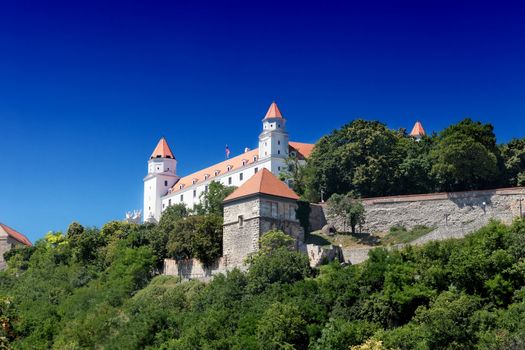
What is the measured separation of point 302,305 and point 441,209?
19617 mm

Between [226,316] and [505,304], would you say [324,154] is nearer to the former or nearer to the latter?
[226,316]

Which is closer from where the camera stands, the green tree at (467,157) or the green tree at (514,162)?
the green tree at (467,157)

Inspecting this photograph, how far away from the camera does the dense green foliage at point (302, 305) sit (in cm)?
3603

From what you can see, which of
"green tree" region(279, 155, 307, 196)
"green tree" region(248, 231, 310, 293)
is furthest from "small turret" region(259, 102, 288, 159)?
"green tree" region(248, 231, 310, 293)

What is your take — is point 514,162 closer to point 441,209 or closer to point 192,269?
point 441,209

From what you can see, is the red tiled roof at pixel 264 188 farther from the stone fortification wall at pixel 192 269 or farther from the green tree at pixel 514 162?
the green tree at pixel 514 162

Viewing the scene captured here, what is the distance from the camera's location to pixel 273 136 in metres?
80.1

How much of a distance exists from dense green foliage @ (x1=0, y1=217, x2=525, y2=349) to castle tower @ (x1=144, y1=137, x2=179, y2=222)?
38.3 meters

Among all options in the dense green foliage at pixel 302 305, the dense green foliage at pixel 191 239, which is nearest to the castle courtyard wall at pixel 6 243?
the dense green foliage at pixel 302 305

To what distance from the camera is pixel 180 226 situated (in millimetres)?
56188

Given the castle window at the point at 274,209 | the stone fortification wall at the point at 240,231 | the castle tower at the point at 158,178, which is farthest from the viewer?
the castle tower at the point at 158,178

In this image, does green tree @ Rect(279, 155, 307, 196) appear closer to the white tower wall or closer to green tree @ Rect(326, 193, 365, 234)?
green tree @ Rect(326, 193, 365, 234)

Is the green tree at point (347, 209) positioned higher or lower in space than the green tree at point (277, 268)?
higher

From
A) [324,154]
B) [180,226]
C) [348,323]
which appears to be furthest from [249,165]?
[348,323]
